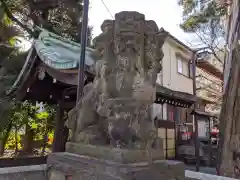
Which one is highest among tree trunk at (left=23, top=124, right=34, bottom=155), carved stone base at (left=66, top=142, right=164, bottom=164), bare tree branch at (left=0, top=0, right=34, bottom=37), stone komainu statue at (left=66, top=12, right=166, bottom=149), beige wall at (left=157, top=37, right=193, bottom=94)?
bare tree branch at (left=0, top=0, right=34, bottom=37)

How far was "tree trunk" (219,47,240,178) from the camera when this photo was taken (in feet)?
13.5

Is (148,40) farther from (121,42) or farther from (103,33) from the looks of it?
(103,33)

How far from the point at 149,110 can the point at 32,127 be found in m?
10.9

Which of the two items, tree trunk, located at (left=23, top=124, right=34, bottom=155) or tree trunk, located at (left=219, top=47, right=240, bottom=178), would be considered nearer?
tree trunk, located at (left=219, top=47, right=240, bottom=178)

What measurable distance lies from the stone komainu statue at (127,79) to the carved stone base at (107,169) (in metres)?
0.22

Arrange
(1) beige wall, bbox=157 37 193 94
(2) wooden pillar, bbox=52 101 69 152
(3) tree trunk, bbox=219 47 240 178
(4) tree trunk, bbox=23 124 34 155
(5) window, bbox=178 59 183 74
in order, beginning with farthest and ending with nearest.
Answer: (5) window, bbox=178 59 183 74 < (1) beige wall, bbox=157 37 193 94 < (4) tree trunk, bbox=23 124 34 155 < (2) wooden pillar, bbox=52 101 69 152 < (3) tree trunk, bbox=219 47 240 178

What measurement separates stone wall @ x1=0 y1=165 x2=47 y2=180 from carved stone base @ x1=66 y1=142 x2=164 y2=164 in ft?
3.02

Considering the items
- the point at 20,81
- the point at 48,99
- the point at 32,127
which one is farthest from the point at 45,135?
the point at 20,81

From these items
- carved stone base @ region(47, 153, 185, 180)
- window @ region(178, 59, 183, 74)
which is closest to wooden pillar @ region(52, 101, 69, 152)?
carved stone base @ region(47, 153, 185, 180)

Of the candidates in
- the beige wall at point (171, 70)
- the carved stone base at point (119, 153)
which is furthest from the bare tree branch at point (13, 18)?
the carved stone base at point (119, 153)

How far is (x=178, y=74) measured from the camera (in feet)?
44.3

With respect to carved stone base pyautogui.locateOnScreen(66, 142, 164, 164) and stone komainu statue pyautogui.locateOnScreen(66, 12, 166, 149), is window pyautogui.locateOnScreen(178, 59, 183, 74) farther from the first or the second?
carved stone base pyautogui.locateOnScreen(66, 142, 164, 164)

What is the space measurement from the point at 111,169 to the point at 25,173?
5.73ft

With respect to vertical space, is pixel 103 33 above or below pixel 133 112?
above
